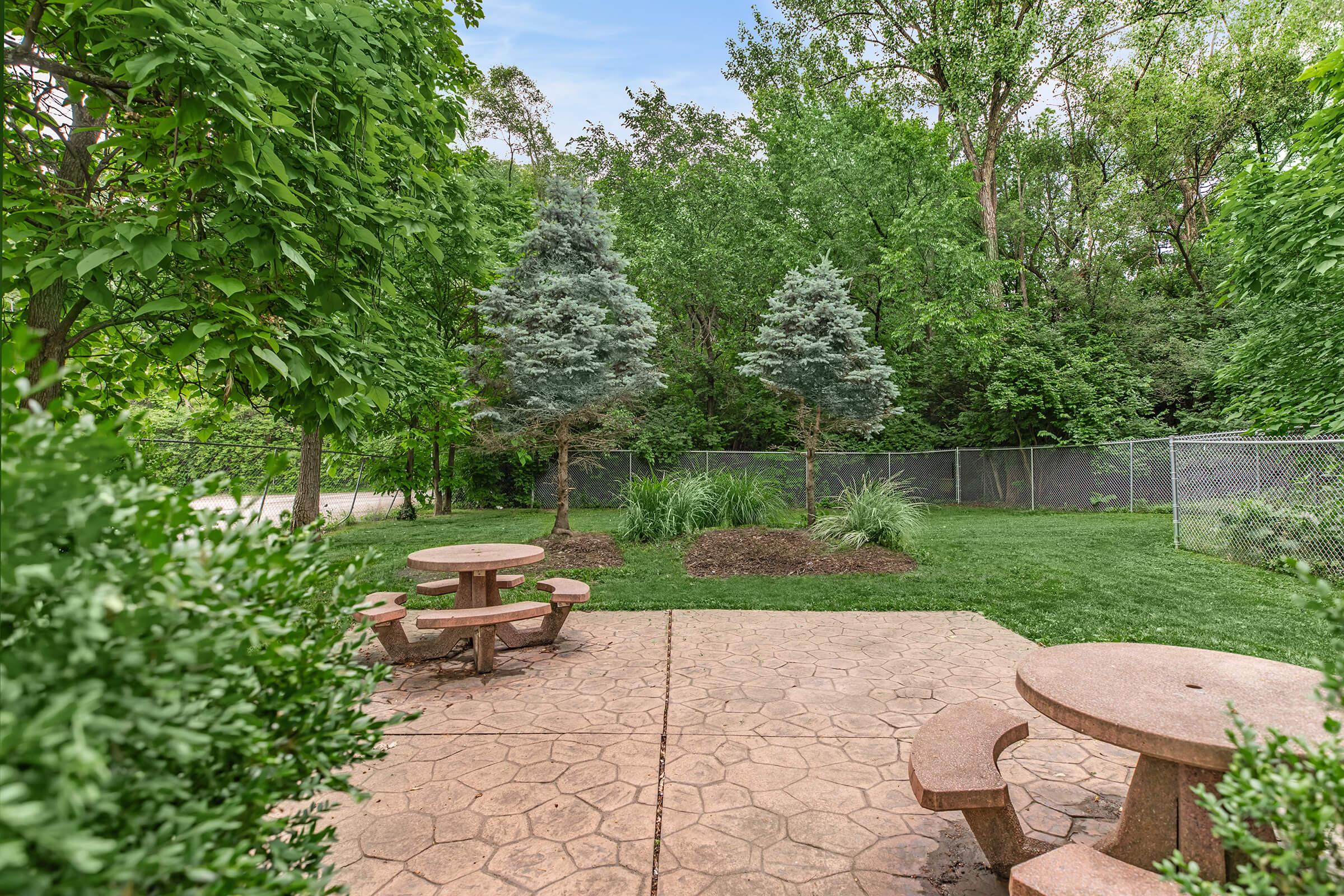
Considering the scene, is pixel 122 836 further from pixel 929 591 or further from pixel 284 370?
pixel 929 591

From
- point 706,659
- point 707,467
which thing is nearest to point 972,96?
point 707,467

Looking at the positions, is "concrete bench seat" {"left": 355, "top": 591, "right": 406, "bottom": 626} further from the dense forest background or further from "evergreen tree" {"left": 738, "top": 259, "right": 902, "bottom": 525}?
"evergreen tree" {"left": 738, "top": 259, "right": 902, "bottom": 525}

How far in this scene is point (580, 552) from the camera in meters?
8.65

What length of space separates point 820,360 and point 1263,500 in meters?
5.74

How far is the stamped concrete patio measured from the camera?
2271 millimetres

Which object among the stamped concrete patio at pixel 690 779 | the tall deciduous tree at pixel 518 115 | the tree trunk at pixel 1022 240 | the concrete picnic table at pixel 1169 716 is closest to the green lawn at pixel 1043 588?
the stamped concrete patio at pixel 690 779

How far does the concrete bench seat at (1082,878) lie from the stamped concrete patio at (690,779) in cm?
62

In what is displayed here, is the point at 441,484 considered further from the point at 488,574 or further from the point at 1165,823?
the point at 1165,823

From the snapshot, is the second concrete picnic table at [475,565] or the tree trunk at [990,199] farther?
the tree trunk at [990,199]

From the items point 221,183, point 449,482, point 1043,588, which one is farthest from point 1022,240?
point 221,183

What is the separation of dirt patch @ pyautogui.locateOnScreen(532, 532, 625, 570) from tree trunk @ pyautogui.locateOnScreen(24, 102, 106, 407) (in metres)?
5.45

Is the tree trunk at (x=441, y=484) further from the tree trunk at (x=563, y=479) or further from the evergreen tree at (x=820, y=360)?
the evergreen tree at (x=820, y=360)

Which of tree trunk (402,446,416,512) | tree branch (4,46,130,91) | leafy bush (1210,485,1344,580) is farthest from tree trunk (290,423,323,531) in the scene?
leafy bush (1210,485,1344,580)

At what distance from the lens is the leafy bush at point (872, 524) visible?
8445mm
